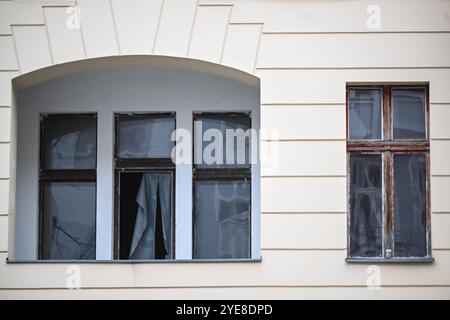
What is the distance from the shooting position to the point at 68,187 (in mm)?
10250

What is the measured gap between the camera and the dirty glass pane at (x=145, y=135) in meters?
10.2

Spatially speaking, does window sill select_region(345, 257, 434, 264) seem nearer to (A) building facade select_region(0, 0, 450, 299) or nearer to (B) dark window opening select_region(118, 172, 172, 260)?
(A) building facade select_region(0, 0, 450, 299)

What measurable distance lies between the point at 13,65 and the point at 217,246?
111 inches

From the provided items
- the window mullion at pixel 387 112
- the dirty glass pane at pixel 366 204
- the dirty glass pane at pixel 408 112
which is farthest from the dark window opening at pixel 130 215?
the dirty glass pane at pixel 408 112

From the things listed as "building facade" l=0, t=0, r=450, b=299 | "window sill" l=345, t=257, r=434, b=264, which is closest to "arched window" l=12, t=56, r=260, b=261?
"building facade" l=0, t=0, r=450, b=299

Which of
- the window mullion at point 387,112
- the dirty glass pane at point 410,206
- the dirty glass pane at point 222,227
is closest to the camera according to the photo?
the dirty glass pane at point 410,206

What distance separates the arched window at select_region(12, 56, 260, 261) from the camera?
10.0 m

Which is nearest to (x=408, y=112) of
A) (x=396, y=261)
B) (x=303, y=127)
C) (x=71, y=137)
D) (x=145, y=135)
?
(x=303, y=127)

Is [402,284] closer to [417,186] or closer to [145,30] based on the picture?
[417,186]

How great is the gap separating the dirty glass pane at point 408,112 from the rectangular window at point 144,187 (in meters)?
2.47

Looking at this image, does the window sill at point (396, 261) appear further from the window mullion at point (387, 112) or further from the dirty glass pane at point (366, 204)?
the window mullion at point (387, 112)

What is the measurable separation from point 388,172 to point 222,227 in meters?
1.99
